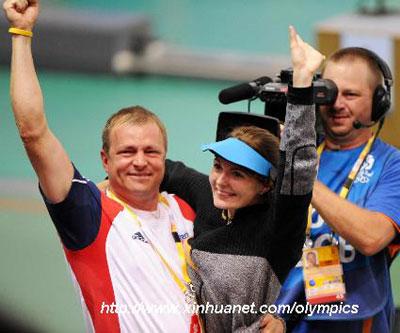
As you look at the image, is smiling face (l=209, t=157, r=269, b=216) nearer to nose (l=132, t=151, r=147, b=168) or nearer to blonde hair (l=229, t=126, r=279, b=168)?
blonde hair (l=229, t=126, r=279, b=168)

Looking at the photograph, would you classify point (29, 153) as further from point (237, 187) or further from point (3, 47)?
point (3, 47)

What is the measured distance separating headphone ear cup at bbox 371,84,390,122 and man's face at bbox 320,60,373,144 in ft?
0.06

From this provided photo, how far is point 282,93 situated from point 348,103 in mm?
331

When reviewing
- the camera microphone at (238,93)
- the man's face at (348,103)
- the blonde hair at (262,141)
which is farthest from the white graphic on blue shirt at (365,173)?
the blonde hair at (262,141)

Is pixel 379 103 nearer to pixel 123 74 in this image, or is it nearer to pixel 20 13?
pixel 20 13

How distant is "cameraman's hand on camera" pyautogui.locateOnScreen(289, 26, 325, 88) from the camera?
3541 mm

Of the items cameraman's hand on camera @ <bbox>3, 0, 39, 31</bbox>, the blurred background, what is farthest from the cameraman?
the blurred background

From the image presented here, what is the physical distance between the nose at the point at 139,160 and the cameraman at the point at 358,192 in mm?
692

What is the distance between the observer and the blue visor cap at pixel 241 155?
12.2 ft

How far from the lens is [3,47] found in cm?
1179

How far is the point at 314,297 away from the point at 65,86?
23.4 feet

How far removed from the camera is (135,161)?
3893 mm

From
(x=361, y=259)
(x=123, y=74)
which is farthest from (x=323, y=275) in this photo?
(x=123, y=74)

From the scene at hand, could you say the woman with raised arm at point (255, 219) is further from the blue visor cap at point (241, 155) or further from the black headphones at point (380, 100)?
the black headphones at point (380, 100)
